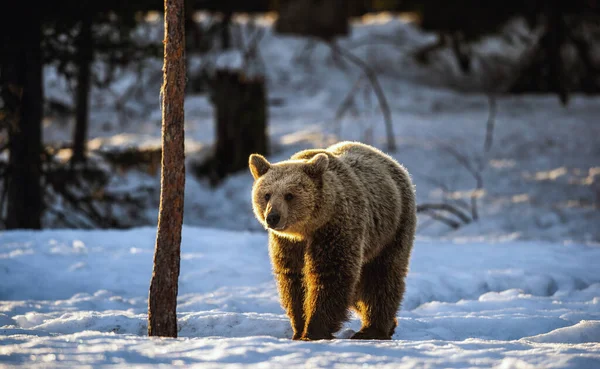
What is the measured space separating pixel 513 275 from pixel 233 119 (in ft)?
27.7

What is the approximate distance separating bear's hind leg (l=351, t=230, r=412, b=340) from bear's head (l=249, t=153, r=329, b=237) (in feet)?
3.04

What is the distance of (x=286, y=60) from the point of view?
21031 mm

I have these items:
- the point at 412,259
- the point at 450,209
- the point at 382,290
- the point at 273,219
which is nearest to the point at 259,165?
the point at 273,219

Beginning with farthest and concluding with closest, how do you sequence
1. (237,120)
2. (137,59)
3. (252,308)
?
(237,120) < (137,59) < (252,308)

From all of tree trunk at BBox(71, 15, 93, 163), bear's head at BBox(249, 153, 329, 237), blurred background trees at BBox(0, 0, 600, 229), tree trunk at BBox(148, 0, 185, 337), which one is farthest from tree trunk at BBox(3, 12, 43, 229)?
bear's head at BBox(249, 153, 329, 237)

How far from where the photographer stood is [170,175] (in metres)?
5.08

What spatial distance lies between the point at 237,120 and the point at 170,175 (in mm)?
9907

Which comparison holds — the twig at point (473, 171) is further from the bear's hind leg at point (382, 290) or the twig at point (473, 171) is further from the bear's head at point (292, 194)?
the bear's head at point (292, 194)

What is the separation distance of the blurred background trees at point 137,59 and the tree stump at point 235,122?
0.02m

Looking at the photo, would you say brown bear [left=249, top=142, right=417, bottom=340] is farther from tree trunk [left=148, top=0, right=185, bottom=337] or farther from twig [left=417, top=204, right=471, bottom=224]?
twig [left=417, top=204, right=471, bottom=224]

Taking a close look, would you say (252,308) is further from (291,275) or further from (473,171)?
(473,171)

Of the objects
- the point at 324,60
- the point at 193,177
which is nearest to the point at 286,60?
the point at 324,60

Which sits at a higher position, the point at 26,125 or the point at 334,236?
the point at 26,125

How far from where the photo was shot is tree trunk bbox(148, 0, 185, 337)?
5.06m
